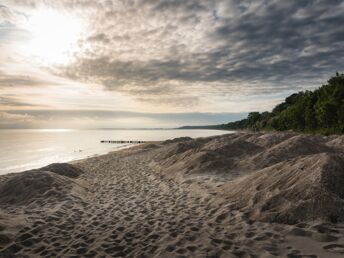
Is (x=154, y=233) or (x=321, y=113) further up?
(x=321, y=113)

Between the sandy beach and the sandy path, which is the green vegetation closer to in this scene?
the sandy beach

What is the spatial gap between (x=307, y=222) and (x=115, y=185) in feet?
41.1

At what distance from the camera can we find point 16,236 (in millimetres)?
9094

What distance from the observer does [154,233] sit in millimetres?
9023

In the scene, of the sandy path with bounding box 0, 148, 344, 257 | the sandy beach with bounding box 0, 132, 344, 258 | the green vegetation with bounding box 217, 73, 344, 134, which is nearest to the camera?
the sandy path with bounding box 0, 148, 344, 257

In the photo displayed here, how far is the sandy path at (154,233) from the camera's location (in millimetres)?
7465

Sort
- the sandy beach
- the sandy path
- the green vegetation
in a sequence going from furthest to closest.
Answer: the green vegetation, the sandy beach, the sandy path

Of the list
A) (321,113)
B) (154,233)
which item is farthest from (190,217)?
(321,113)

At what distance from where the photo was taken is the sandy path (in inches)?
294

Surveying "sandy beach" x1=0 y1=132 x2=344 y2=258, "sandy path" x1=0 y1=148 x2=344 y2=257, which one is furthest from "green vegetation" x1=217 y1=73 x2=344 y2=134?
"sandy path" x1=0 y1=148 x2=344 y2=257

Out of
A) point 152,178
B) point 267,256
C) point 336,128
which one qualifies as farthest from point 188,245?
point 336,128

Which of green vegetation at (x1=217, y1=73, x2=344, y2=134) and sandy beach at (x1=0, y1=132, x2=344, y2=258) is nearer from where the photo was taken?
sandy beach at (x1=0, y1=132, x2=344, y2=258)

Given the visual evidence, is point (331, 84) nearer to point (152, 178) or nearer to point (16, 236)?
point (152, 178)

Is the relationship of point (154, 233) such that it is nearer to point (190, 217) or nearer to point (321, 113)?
point (190, 217)
